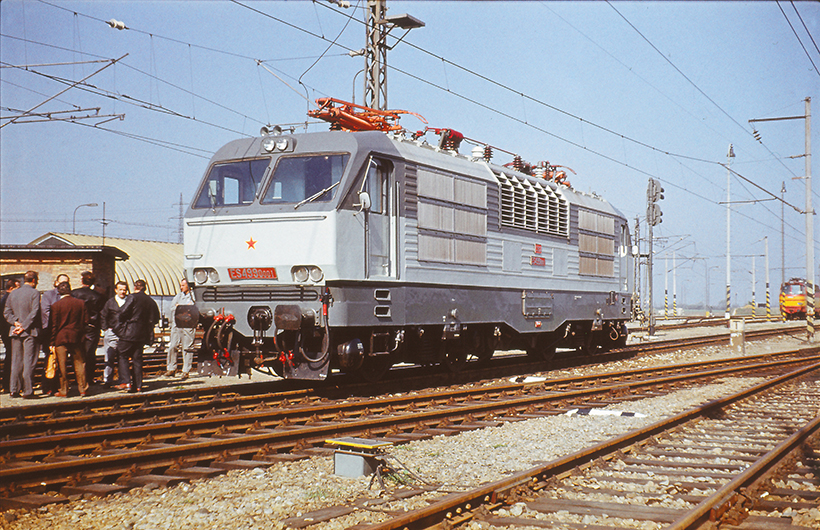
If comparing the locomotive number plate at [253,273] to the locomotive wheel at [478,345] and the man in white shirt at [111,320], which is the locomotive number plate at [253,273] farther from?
the locomotive wheel at [478,345]

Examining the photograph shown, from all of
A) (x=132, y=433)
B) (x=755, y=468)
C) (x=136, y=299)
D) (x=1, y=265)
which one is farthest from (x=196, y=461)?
(x=1, y=265)

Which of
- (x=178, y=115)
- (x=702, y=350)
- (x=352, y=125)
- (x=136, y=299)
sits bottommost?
(x=702, y=350)

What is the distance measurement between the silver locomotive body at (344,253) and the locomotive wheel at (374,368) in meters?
0.02

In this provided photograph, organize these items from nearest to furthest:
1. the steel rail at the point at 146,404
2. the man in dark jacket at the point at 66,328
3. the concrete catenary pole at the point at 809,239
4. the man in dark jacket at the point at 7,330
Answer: the steel rail at the point at 146,404 → the man in dark jacket at the point at 66,328 → the man in dark jacket at the point at 7,330 → the concrete catenary pole at the point at 809,239

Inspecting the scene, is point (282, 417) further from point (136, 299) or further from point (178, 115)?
point (178, 115)

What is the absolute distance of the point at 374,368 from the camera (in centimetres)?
1277

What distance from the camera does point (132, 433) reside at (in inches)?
322

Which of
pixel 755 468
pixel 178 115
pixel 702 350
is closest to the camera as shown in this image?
pixel 755 468

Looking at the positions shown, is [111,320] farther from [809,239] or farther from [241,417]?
[809,239]

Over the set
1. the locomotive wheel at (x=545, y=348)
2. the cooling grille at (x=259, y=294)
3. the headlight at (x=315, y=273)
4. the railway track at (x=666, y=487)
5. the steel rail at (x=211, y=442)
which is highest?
the headlight at (x=315, y=273)

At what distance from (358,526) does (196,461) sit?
2.66m

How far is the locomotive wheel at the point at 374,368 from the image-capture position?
12.6m

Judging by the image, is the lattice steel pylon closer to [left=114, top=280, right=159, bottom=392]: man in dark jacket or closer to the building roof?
[left=114, top=280, right=159, bottom=392]: man in dark jacket

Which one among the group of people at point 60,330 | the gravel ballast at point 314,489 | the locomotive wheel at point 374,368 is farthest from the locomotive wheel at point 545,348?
the group of people at point 60,330
